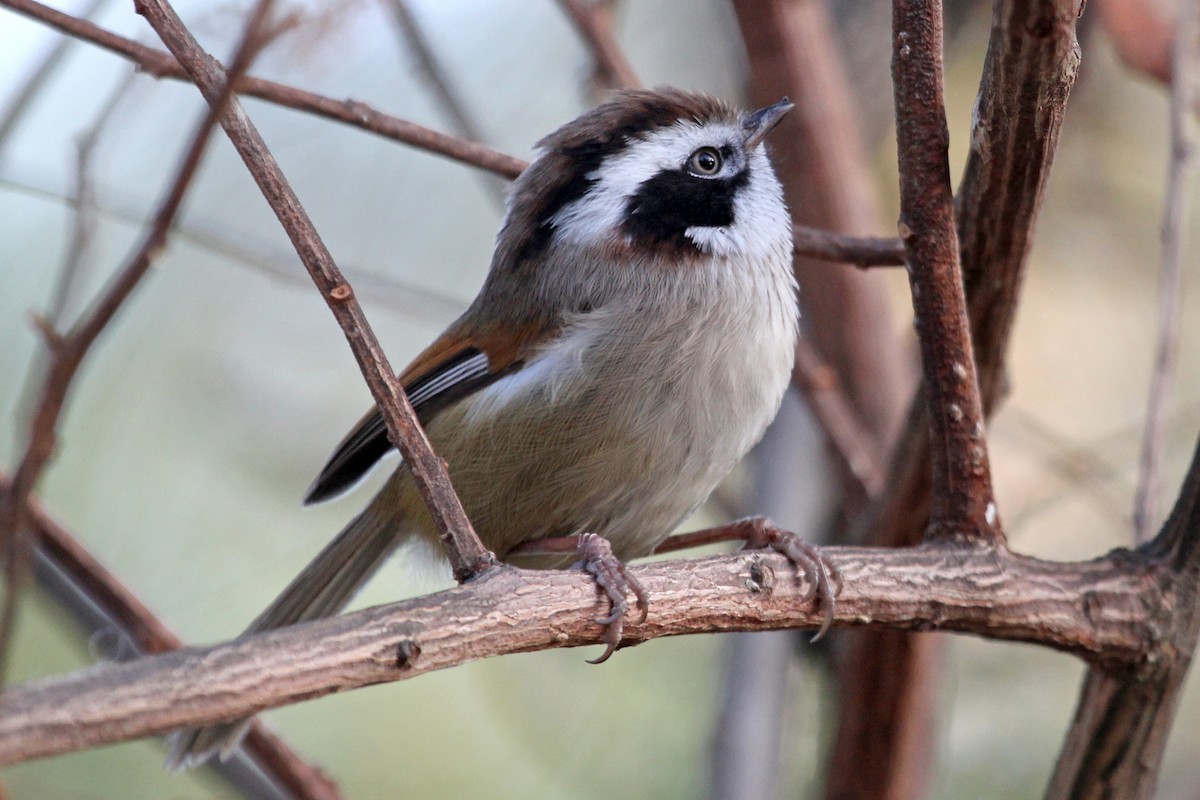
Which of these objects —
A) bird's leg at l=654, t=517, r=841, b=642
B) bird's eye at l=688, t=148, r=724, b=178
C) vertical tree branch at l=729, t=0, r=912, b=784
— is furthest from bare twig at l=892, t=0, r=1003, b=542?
vertical tree branch at l=729, t=0, r=912, b=784

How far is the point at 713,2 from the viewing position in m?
6.59

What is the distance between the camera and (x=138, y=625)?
3.12 m

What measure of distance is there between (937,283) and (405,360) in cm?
363

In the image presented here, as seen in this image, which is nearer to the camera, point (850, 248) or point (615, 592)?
point (615, 592)

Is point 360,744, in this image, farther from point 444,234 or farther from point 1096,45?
point 1096,45

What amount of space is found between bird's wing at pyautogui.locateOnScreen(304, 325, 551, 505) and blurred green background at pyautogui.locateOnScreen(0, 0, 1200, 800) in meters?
1.04

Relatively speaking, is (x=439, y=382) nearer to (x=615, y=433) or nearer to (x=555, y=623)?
(x=615, y=433)

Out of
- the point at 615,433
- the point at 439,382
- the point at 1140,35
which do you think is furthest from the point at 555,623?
the point at 1140,35

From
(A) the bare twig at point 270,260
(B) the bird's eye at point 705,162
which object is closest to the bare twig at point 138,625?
(A) the bare twig at point 270,260

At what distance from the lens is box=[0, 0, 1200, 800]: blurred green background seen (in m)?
5.13

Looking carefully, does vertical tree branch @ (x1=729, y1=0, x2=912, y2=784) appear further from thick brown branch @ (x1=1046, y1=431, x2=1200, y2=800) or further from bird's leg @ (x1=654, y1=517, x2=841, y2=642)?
thick brown branch @ (x1=1046, y1=431, x2=1200, y2=800)

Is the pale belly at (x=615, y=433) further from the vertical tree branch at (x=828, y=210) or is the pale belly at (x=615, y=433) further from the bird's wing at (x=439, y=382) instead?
the vertical tree branch at (x=828, y=210)

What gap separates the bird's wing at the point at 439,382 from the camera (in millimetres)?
3197

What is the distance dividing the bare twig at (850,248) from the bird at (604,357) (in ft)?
0.26
